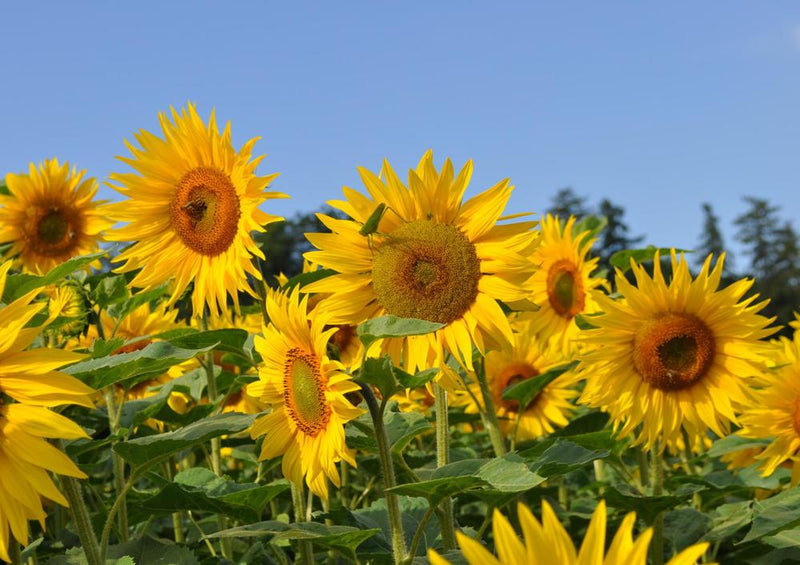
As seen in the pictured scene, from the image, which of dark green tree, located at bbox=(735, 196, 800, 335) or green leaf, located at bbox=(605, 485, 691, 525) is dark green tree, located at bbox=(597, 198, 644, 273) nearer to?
dark green tree, located at bbox=(735, 196, 800, 335)

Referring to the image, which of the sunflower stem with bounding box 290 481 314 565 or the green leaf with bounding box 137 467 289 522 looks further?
the sunflower stem with bounding box 290 481 314 565

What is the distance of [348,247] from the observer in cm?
282

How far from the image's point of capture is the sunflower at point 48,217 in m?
5.61

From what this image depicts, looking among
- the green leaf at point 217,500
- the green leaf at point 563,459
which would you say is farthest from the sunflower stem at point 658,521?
the green leaf at point 217,500

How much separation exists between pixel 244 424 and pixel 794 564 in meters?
2.53

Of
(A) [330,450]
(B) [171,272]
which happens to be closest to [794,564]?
(A) [330,450]

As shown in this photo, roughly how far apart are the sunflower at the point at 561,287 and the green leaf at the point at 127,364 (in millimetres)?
2970

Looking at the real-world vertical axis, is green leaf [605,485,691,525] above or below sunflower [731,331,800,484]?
below

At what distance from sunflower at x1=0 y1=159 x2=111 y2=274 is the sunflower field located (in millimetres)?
1012

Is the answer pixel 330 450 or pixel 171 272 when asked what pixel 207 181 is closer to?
pixel 171 272

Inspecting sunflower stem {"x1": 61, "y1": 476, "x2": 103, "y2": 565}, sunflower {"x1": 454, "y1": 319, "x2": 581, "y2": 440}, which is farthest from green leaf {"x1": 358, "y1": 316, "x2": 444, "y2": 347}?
sunflower {"x1": 454, "y1": 319, "x2": 581, "y2": 440}

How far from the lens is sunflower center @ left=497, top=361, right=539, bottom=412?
5633 mm

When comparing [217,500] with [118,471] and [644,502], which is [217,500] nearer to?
[118,471]

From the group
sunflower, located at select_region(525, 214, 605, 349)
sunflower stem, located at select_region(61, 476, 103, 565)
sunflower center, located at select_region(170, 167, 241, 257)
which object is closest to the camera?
sunflower stem, located at select_region(61, 476, 103, 565)
